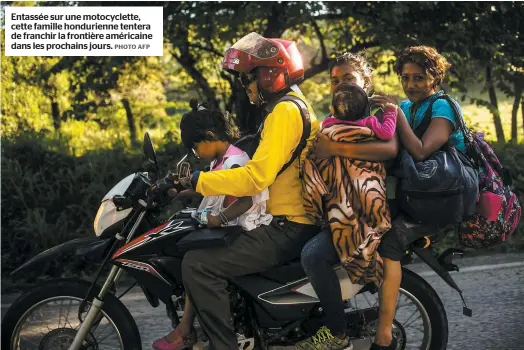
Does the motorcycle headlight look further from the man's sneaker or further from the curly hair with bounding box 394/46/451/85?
the curly hair with bounding box 394/46/451/85

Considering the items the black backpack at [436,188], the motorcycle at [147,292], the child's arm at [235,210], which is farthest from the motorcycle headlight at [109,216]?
the black backpack at [436,188]

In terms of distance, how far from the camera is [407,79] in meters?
4.12

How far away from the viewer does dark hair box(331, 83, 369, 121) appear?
369cm

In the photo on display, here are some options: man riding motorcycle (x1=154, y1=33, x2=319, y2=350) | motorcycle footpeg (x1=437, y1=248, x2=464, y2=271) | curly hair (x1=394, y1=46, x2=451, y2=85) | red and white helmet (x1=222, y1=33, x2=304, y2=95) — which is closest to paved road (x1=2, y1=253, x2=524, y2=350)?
motorcycle footpeg (x1=437, y1=248, x2=464, y2=271)

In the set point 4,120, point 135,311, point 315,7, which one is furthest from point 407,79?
point 4,120

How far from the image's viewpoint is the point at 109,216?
388 centimetres

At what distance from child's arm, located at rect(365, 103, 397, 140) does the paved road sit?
191cm

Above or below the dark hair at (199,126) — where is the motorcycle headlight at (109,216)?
below

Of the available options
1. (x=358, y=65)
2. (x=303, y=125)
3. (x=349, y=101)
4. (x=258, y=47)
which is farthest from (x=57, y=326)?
(x=358, y=65)

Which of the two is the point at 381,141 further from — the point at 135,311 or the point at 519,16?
the point at 519,16

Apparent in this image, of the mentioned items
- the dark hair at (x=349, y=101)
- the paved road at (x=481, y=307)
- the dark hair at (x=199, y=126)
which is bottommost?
the paved road at (x=481, y=307)

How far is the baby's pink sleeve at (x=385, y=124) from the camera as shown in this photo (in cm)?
372

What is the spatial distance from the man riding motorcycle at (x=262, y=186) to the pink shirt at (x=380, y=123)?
0.37 feet

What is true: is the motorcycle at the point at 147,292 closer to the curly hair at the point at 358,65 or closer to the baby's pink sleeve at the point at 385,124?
the baby's pink sleeve at the point at 385,124
